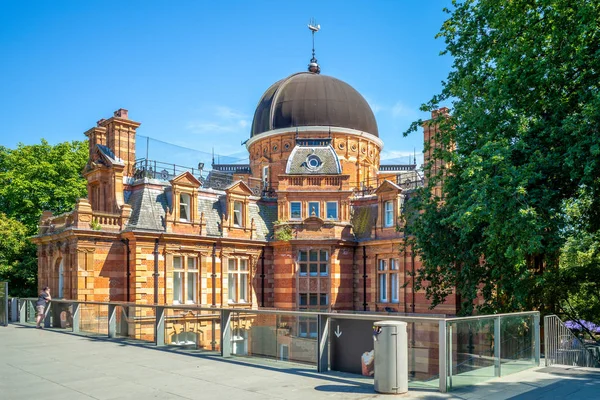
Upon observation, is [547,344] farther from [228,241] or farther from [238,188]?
[238,188]

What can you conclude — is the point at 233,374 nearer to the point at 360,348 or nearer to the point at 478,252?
the point at 360,348

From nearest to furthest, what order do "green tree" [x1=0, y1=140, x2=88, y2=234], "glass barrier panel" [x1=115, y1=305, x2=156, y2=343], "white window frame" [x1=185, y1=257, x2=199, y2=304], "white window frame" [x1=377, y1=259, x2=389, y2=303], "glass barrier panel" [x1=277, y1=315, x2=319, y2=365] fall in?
"glass barrier panel" [x1=277, y1=315, x2=319, y2=365] → "glass barrier panel" [x1=115, y1=305, x2=156, y2=343] → "white window frame" [x1=185, y1=257, x2=199, y2=304] → "white window frame" [x1=377, y1=259, x2=389, y2=303] → "green tree" [x1=0, y1=140, x2=88, y2=234]

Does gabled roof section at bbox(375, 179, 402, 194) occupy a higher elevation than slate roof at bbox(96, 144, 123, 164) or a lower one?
lower

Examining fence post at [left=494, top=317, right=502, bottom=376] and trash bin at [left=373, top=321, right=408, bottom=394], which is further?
fence post at [left=494, top=317, right=502, bottom=376]

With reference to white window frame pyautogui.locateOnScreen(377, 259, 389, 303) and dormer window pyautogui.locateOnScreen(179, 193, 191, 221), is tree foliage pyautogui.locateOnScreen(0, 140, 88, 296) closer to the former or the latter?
dormer window pyautogui.locateOnScreen(179, 193, 191, 221)

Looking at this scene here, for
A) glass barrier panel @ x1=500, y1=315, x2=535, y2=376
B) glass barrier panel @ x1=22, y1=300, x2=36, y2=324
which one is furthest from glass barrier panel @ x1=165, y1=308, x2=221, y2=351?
glass barrier panel @ x1=22, y1=300, x2=36, y2=324

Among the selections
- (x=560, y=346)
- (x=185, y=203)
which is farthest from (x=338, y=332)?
(x=185, y=203)

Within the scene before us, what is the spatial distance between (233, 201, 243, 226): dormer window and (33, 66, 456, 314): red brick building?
0.19ft

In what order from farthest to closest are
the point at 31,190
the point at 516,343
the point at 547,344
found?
the point at 31,190, the point at 547,344, the point at 516,343

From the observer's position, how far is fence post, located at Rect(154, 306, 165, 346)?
667 inches

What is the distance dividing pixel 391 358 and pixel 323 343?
2.41m

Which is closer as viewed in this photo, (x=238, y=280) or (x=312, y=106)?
(x=238, y=280)

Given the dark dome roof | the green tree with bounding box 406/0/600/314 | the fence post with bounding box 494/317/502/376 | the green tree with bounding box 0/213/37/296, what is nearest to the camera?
the fence post with bounding box 494/317/502/376

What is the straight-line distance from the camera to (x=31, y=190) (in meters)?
39.8
